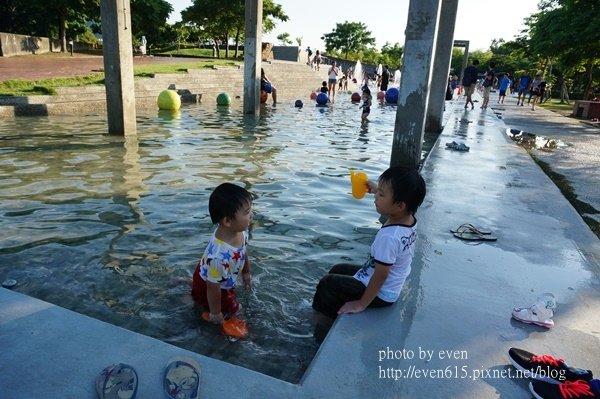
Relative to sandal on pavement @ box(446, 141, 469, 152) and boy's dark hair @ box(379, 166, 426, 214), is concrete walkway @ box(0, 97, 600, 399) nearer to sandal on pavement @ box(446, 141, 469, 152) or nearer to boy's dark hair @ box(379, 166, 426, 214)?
boy's dark hair @ box(379, 166, 426, 214)

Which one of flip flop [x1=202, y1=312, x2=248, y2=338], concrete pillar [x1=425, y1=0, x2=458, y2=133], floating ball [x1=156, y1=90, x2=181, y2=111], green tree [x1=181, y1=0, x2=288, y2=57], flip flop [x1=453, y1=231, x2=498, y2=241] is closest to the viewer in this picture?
flip flop [x1=202, y1=312, x2=248, y2=338]

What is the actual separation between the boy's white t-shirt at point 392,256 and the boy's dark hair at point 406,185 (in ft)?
0.67

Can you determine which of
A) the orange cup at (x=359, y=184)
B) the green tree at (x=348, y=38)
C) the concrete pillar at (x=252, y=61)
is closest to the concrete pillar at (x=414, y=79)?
the orange cup at (x=359, y=184)

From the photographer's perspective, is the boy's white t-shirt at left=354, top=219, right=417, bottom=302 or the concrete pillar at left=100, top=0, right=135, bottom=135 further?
the concrete pillar at left=100, top=0, right=135, bottom=135

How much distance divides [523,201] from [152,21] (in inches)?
1392

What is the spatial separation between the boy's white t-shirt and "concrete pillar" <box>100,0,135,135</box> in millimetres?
9367

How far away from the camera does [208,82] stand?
23.0 metres

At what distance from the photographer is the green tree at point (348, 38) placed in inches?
4131

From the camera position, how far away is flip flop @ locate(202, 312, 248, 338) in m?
3.29

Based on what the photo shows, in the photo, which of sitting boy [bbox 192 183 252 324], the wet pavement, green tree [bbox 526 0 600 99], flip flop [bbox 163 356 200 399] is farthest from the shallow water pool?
green tree [bbox 526 0 600 99]

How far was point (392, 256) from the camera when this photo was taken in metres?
2.96

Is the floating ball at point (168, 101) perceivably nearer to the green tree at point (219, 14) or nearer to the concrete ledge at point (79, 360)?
the concrete ledge at point (79, 360)

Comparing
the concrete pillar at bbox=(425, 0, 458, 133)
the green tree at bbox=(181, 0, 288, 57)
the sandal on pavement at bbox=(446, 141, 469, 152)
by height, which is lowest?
the sandal on pavement at bbox=(446, 141, 469, 152)

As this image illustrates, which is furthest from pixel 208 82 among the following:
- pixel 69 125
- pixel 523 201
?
pixel 523 201
